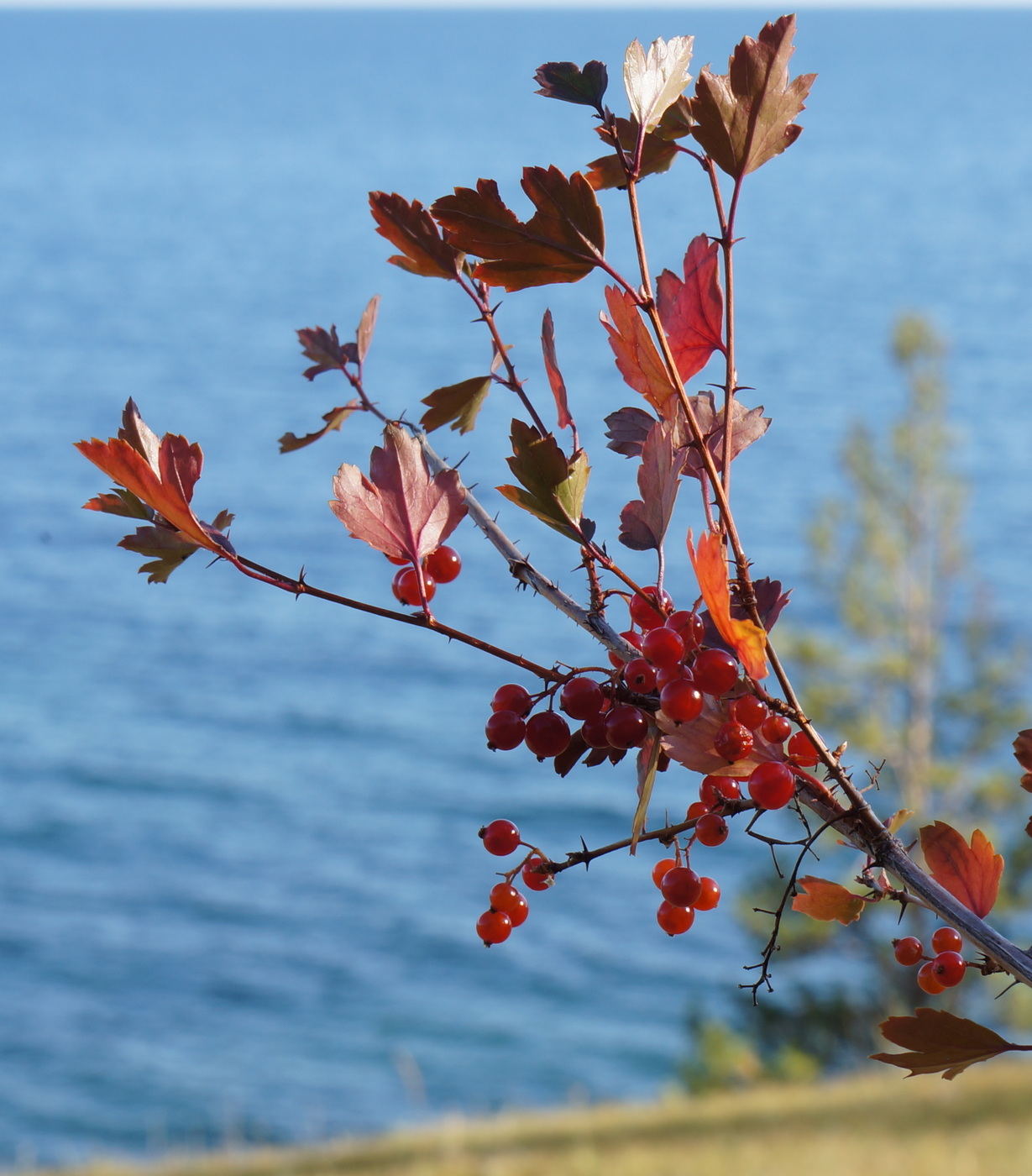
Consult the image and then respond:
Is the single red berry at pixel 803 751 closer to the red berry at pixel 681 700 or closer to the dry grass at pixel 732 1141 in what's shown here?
the red berry at pixel 681 700

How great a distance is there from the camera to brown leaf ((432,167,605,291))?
2.16 ft

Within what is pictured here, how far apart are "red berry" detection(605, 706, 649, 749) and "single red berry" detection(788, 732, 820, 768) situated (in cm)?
9

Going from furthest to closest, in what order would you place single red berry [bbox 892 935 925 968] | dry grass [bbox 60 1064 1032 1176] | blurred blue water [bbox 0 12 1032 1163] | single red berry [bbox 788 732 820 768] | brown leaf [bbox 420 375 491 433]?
1. blurred blue water [bbox 0 12 1032 1163]
2. dry grass [bbox 60 1064 1032 1176]
3. brown leaf [bbox 420 375 491 433]
4. single red berry [bbox 892 935 925 968]
5. single red berry [bbox 788 732 820 768]

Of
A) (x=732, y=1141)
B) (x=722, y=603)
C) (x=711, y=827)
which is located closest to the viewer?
(x=722, y=603)

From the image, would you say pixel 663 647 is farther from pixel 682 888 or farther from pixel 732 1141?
pixel 732 1141

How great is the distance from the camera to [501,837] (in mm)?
773

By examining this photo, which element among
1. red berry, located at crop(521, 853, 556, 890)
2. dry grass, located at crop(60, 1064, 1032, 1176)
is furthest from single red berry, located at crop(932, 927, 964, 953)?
dry grass, located at crop(60, 1064, 1032, 1176)

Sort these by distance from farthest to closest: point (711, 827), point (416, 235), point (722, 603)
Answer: point (416, 235) → point (711, 827) → point (722, 603)

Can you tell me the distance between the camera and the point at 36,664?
25453 millimetres

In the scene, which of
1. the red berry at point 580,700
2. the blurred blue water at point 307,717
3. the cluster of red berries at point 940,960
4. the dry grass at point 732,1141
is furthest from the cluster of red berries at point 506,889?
the blurred blue water at point 307,717

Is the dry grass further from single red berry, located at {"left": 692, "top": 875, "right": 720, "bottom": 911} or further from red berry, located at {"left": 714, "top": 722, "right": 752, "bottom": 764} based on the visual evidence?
red berry, located at {"left": 714, "top": 722, "right": 752, "bottom": 764}

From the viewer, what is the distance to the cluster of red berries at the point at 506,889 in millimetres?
752

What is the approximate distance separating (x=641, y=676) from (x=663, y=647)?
0.11 ft

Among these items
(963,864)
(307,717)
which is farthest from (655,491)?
(307,717)
